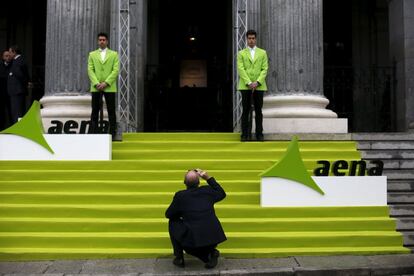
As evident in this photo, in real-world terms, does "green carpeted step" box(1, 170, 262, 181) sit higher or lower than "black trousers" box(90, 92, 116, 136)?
lower

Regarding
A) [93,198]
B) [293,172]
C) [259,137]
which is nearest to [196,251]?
[293,172]

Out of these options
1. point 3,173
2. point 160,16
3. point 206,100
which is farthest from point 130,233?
point 160,16

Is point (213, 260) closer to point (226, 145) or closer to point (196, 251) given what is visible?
point (196, 251)

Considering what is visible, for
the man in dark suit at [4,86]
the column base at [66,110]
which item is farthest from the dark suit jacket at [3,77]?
the column base at [66,110]

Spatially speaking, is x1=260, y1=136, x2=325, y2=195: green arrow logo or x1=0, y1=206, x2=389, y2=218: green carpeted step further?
x1=260, y1=136, x2=325, y2=195: green arrow logo

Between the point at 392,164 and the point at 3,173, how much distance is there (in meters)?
7.07

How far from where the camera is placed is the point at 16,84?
37.0 feet

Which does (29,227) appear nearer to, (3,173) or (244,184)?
(3,173)

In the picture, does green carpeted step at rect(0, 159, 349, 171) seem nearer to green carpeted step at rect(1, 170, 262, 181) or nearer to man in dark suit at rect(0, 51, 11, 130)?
Result: green carpeted step at rect(1, 170, 262, 181)

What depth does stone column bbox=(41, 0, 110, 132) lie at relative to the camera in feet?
36.6

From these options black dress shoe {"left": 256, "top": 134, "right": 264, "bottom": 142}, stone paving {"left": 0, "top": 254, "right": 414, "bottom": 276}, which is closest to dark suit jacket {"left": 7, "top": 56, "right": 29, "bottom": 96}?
black dress shoe {"left": 256, "top": 134, "right": 264, "bottom": 142}

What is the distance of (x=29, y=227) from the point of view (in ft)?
24.0

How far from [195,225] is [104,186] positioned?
8.57ft

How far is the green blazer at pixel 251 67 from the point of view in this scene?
970 centimetres
